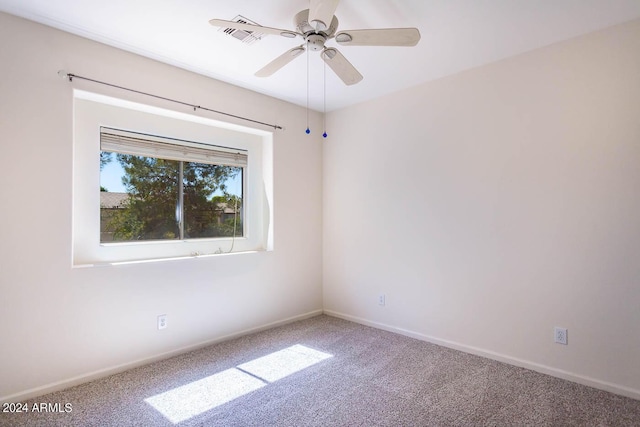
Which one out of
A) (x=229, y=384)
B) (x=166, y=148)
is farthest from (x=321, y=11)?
(x=229, y=384)

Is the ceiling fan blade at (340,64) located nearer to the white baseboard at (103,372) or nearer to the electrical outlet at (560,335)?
the electrical outlet at (560,335)

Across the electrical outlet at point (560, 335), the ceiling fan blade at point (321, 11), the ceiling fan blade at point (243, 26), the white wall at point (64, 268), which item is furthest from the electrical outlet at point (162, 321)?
the electrical outlet at point (560, 335)

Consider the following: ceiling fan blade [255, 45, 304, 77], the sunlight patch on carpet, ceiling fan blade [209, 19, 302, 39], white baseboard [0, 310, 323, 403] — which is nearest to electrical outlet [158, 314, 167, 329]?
Result: white baseboard [0, 310, 323, 403]

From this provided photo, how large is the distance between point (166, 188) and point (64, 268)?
105 cm

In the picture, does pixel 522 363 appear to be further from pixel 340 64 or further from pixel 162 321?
pixel 162 321

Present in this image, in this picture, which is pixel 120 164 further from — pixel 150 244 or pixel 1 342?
pixel 1 342

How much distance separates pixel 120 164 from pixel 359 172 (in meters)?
2.29

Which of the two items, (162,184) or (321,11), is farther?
(162,184)

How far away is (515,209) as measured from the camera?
270cm

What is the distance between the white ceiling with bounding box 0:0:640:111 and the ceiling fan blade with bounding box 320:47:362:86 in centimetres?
30

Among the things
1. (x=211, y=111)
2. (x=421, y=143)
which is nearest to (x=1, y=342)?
(x=211, y=111)

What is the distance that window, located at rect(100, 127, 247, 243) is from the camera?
2811 millimetres

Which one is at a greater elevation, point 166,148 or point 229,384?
point 166,148

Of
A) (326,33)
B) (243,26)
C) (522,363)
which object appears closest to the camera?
(243,26)
